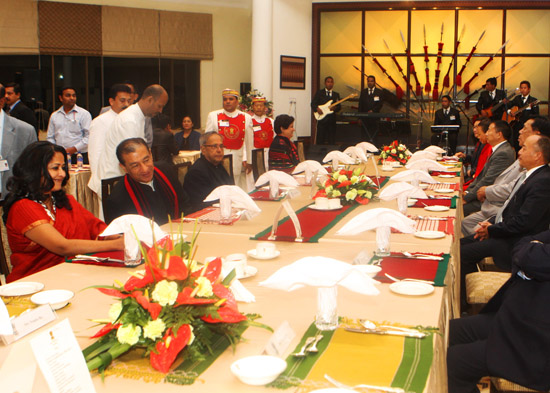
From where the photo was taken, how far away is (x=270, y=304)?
218cm

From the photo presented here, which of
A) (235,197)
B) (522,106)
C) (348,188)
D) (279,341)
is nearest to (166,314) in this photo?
(279,341)

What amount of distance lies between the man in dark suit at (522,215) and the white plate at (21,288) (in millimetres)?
2848

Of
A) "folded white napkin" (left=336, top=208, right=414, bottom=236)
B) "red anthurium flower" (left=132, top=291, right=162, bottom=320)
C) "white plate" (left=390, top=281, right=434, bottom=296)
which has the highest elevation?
"folded white napkin" (left=336, top=208, right=414, bottom=236)

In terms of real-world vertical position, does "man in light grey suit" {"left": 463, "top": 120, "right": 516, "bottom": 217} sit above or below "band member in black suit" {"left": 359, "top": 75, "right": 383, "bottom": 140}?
below

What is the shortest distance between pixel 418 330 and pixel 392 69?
488 inches

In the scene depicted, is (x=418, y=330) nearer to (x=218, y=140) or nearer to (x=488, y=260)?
(x=488, y=260)

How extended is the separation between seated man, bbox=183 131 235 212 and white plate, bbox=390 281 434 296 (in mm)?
2584

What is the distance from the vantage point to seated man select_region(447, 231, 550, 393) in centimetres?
235

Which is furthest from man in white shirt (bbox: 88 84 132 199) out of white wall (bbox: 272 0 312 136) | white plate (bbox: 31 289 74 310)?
white wall (bbox: 272 0 312 136)

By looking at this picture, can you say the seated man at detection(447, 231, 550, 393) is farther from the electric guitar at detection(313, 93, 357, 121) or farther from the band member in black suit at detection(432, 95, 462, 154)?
the electric guitar at detection(313, 93, 357, 121)

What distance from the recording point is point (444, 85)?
13.5m

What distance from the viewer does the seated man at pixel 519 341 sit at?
92.5 inches

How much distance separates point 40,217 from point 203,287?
1.58 m

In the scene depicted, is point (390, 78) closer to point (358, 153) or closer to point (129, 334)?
point (358, 153)
